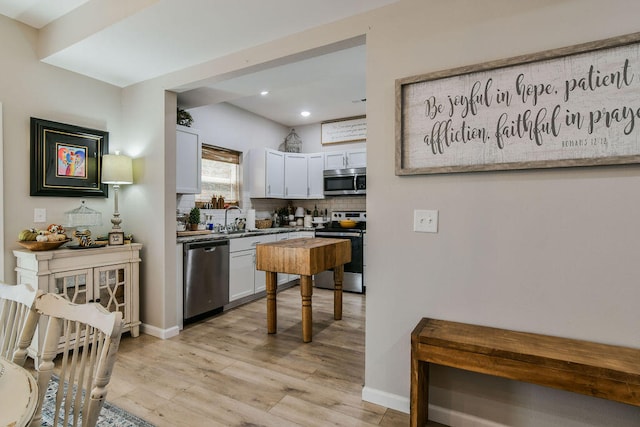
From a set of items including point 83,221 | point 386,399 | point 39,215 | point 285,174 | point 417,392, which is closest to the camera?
point 417,392

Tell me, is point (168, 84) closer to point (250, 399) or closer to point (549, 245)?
point (250, 399)

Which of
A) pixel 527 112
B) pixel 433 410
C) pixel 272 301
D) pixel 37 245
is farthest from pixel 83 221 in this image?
pixel 527 112

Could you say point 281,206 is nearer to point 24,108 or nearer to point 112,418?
point 24,108

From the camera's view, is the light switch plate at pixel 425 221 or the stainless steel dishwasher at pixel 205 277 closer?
the light switch plate at pixel 425 221

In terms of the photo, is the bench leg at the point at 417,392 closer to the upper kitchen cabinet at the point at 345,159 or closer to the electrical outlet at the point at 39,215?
the electrical outlet at the point at 39,215

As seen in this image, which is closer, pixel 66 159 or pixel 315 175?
pixel 66 159

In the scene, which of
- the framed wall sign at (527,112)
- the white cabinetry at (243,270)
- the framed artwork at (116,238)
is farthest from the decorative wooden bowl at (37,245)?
the framed wall sign at (527,112)

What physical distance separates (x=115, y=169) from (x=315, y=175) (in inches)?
123

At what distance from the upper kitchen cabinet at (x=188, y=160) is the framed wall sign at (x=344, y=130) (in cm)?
254

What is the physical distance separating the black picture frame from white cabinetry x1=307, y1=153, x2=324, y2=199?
10.0ft

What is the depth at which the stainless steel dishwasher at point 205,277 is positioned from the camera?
344 cm

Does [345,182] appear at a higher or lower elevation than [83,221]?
higher

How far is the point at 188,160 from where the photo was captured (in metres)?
3.78

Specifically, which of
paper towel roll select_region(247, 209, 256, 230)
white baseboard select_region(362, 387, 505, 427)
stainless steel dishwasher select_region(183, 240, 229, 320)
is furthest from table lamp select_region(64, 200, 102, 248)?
white baseboard select_region(362, 387, 505, 427)
